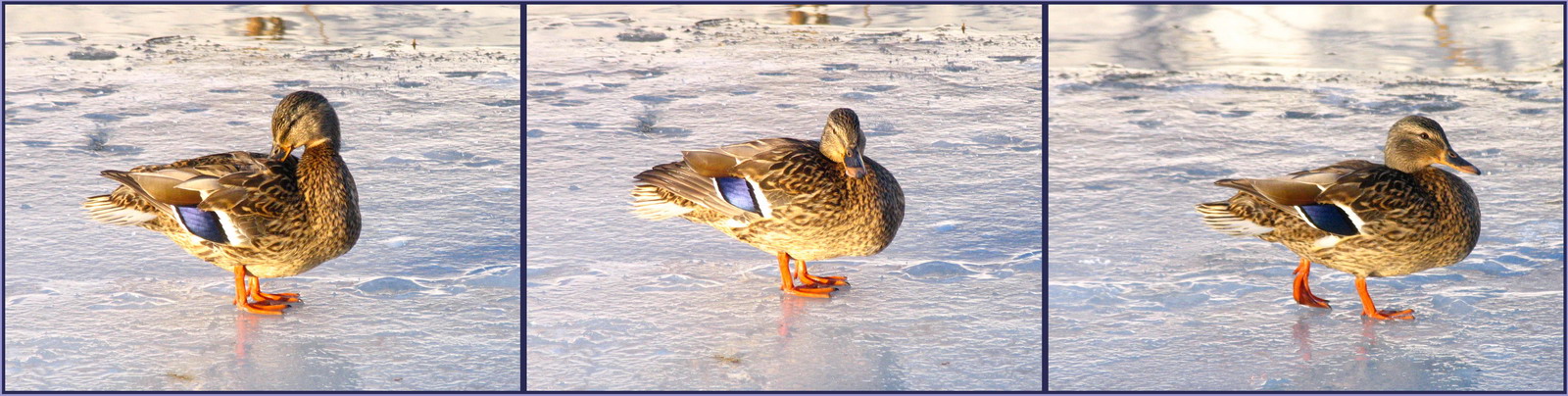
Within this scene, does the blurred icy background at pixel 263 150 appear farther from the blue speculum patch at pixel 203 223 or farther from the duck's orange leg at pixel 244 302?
the blue speculum patch at pixel 203 223

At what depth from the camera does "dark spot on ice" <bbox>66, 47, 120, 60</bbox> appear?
6715 mm

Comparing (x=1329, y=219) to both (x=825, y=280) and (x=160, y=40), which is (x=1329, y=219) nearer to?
(x=825, y=280)

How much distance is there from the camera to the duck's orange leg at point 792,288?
164 inches

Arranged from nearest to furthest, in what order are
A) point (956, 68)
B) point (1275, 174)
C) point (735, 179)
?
point (735, 179)
point (1275, 174)
point (956, 68)

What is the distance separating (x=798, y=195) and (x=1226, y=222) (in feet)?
4.35

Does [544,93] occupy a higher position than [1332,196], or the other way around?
[544,93]

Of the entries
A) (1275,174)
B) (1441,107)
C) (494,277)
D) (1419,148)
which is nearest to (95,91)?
(494,277)

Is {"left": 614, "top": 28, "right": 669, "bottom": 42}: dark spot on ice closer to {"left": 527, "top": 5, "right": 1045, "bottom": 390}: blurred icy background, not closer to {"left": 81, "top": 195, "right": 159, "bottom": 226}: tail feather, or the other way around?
{"left": 527, "top": 5, "right": 1045, "bottom": 390}: blurred icy background

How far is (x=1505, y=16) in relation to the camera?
7520 millimetres

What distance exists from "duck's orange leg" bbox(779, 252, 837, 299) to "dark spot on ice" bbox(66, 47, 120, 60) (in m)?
4.19

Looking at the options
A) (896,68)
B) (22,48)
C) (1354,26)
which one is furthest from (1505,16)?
(22,48)

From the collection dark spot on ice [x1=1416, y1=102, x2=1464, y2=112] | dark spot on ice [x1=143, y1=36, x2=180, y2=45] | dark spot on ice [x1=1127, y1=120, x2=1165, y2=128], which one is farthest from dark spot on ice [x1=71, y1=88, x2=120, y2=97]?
dark spot on ice [x1=1416, y1=102, x2=1464, y2=112]

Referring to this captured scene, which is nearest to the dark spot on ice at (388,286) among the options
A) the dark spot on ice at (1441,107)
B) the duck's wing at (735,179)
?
the duck's wing at (735,179)

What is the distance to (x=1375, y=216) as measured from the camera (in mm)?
4004
